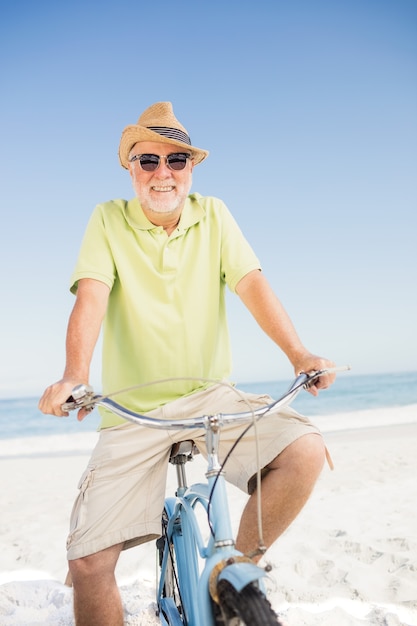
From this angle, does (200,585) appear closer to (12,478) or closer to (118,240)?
(118,240)

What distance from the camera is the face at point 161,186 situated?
9.08 ft

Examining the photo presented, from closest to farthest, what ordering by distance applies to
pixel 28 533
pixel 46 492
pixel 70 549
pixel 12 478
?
1. pixel 70 549
2. pixel 28 533
3. pixel 46 492
4. pixel 12 478

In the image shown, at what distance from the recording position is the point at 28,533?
5770 millimetres

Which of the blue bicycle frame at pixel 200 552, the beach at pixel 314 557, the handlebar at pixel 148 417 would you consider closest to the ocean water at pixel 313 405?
the beach at pixel 314 557

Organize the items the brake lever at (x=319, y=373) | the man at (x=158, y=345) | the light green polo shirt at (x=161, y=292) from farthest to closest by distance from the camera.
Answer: the light green polo shirt at (x=161, y=292) < the man at (x=158, y=345) < the brake lever at (x=319, y=373)

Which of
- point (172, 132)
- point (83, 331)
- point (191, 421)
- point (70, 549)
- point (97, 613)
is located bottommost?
point (97, 613)

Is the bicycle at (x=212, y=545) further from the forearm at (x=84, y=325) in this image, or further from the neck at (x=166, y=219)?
the neck at (x=166, y=219)

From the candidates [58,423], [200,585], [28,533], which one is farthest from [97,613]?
[58,423]

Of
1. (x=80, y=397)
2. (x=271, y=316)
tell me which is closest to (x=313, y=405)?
(x=271, y=316)

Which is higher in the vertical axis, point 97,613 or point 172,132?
point 172,132

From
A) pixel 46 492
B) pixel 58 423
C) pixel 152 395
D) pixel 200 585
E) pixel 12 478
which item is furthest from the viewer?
pixel 58 423

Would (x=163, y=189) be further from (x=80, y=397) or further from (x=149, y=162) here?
(x=80, y=397)

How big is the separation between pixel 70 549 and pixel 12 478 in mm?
7667

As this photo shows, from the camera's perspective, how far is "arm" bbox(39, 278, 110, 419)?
2.39 meters
